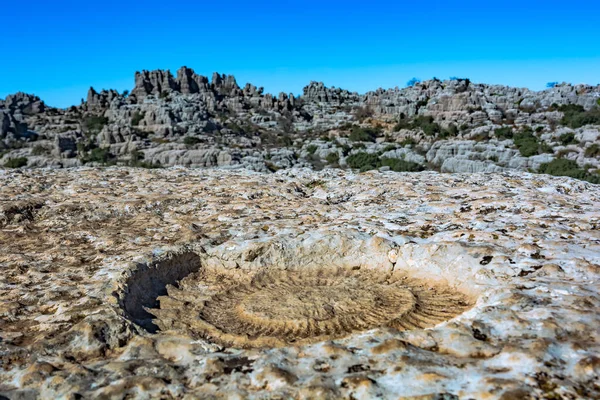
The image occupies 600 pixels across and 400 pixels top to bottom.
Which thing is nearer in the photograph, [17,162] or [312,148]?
[17,162]

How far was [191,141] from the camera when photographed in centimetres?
7850

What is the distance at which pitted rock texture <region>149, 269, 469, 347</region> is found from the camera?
17.7ft

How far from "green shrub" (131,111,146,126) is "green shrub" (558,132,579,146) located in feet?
247

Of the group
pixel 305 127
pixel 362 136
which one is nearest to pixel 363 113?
pixel 305 127

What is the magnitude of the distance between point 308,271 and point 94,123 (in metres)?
109

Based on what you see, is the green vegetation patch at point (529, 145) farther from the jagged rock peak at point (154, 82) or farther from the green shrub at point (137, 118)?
the jagged rock peak at point (154, 82)

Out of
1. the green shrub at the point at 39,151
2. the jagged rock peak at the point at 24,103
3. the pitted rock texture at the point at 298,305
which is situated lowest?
the pitted rock texture at the point at 298,305

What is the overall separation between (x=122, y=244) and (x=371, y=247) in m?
4.12

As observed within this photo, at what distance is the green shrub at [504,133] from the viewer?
Result: 68.6 metres

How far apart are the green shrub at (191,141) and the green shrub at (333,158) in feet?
75.0

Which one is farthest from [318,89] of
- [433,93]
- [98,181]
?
[98,181]

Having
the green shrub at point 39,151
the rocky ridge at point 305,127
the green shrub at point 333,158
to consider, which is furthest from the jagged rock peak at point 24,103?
the green shrub at point 333,158

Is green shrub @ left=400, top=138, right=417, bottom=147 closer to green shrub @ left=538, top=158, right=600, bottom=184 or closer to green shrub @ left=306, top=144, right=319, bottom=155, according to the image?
green shrub @ left=306, top=144, right=319, bottom=155

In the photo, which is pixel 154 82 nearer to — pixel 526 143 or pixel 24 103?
pixel 24 103
